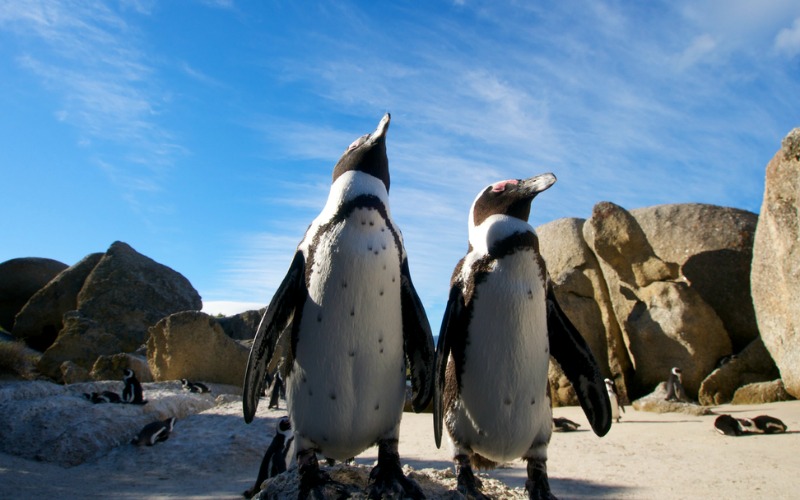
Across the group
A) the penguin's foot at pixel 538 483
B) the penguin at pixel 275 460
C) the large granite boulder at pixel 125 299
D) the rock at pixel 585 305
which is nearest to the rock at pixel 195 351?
the large granite boulder at pixel 125 299

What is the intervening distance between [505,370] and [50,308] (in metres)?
21.7

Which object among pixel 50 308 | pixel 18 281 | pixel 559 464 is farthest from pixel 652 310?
pixel 18 281

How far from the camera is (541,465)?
2930 mm

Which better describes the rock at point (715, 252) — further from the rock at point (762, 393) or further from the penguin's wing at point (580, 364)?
the penguin's wing at point (580, 364)

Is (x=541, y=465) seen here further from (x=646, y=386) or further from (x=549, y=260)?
(x=549, y=260)

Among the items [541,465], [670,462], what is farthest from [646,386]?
[541,465]

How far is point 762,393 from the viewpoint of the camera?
9836mm

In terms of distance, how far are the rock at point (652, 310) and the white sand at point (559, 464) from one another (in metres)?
3.61

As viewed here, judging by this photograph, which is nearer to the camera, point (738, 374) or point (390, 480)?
point (390, 480)

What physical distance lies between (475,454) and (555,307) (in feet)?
2.87

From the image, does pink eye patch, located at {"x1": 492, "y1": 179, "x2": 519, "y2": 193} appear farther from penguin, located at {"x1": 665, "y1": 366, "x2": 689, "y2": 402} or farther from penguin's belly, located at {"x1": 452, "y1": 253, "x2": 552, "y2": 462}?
penguin, located at {"x1": 665, "y1": 366, "x2": 689, "y2": 402}

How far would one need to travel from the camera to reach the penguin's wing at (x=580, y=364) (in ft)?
10.8

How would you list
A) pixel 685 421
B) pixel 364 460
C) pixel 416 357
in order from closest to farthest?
pixel 416 357, pixel 364 460, pixel 685 421

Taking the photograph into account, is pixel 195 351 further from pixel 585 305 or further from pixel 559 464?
pixel 559 464
